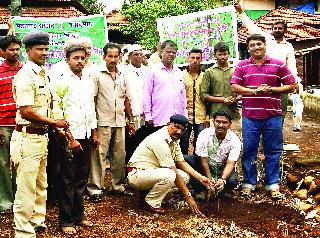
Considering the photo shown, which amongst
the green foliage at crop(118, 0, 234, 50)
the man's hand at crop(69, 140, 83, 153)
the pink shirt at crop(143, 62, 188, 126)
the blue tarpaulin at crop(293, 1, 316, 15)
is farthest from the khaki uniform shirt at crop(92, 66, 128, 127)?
→ the blue tarpaulin at crop(293, 1, 316, 15)

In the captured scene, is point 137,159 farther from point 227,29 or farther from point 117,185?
point 227,29

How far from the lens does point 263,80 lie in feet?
19.3

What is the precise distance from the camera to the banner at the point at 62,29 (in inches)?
257

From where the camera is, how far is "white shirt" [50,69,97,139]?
490 centimetres

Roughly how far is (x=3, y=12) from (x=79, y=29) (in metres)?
10.1

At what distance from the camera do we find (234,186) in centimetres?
603

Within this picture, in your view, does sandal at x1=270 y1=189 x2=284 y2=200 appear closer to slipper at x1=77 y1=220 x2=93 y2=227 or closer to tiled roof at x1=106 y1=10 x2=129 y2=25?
slipper at x1=77 y1=220 x2=93 y2=227

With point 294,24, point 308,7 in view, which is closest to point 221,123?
point 294,24

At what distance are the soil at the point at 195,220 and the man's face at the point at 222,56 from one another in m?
1.71

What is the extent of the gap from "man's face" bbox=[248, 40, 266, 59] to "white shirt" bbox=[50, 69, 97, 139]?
2.03 meters

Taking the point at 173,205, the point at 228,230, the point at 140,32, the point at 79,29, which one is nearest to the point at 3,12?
the point at 140,32

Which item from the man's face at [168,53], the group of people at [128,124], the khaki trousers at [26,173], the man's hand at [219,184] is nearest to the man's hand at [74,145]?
the group of people at [128,124]

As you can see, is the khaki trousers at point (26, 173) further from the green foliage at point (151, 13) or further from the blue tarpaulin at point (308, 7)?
the blue tarpaulin at point (308, 7)

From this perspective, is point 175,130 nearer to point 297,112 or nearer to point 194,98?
point 194,98
